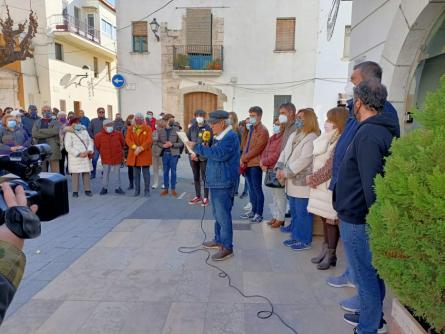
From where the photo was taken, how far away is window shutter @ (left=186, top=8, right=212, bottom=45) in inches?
658

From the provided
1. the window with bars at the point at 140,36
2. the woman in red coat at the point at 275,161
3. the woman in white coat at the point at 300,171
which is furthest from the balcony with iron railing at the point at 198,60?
the woman in white coat at the point at 300,171

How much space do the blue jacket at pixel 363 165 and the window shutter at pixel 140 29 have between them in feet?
54.0

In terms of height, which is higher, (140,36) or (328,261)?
(140,36)

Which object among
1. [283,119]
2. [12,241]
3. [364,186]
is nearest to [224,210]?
[283,119]

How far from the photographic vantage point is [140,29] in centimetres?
1694

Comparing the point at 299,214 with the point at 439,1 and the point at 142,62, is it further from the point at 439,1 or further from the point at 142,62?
the point at 142,62

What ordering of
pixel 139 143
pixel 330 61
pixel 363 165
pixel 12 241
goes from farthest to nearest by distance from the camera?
pixel 330 61 → pixel 139 143 → pixel 363 165 → pixel 12 241

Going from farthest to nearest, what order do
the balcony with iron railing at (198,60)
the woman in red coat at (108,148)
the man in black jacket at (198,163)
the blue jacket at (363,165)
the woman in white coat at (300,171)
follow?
the balcony with iron railing at (198,60) → the woman in red coat at (108,148) → the man in black jacket at (198,163) → the woman in white coat at (300,171) → the blue jacket at (363,165)

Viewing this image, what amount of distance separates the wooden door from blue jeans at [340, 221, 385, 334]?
49.9 feet

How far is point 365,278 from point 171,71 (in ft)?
52.0

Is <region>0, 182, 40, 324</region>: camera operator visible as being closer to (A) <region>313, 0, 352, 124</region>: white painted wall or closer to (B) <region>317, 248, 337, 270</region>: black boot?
(B) <region>317, 248, 337, 270</region>: black boot

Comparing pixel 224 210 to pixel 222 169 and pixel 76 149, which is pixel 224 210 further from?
pixel 76 149

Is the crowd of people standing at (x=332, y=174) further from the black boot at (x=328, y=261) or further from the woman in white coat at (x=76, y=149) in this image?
the woman in white coat at (x=76, y=149)

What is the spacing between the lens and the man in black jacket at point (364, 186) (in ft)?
7.54
